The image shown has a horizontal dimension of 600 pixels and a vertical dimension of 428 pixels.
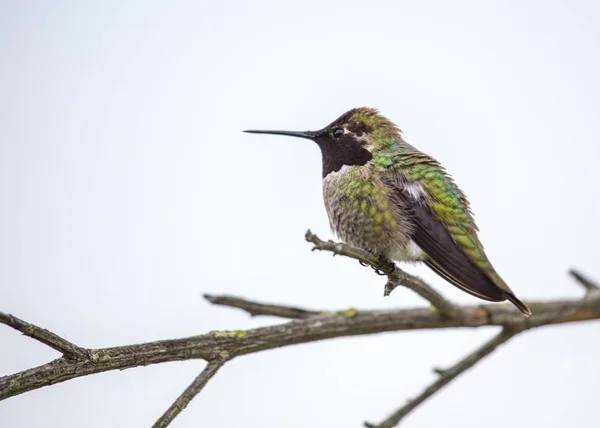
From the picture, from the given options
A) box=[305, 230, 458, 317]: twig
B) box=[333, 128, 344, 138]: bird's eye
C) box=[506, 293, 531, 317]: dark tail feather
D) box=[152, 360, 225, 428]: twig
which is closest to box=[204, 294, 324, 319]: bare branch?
box=[152, 360, 225, 428]: twig

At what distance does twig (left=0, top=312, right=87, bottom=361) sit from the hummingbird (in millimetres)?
1873

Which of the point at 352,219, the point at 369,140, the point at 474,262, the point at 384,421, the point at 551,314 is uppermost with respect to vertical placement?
the point at 369,140

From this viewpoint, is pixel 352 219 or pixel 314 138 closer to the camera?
pixel 352 219

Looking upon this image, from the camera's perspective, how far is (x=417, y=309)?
4969 mm

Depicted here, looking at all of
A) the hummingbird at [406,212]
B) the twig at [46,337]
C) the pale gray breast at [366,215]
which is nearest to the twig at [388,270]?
the hummingbird at [406,212]

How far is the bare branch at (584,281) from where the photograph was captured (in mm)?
5250

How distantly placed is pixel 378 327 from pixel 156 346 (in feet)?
5.97

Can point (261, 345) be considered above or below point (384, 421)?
above

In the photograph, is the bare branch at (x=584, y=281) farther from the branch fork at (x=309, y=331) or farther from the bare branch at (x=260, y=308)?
the bare branch at (x=260, y=308)

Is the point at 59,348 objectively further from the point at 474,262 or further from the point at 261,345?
the point at 474,262

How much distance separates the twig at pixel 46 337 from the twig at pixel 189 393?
440 millimetres

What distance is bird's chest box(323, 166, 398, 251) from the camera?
465 cm

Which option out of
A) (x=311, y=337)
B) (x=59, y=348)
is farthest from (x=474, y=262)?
(x=59, y=348)

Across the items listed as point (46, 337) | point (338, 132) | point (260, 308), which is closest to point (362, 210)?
point (338, 132)
